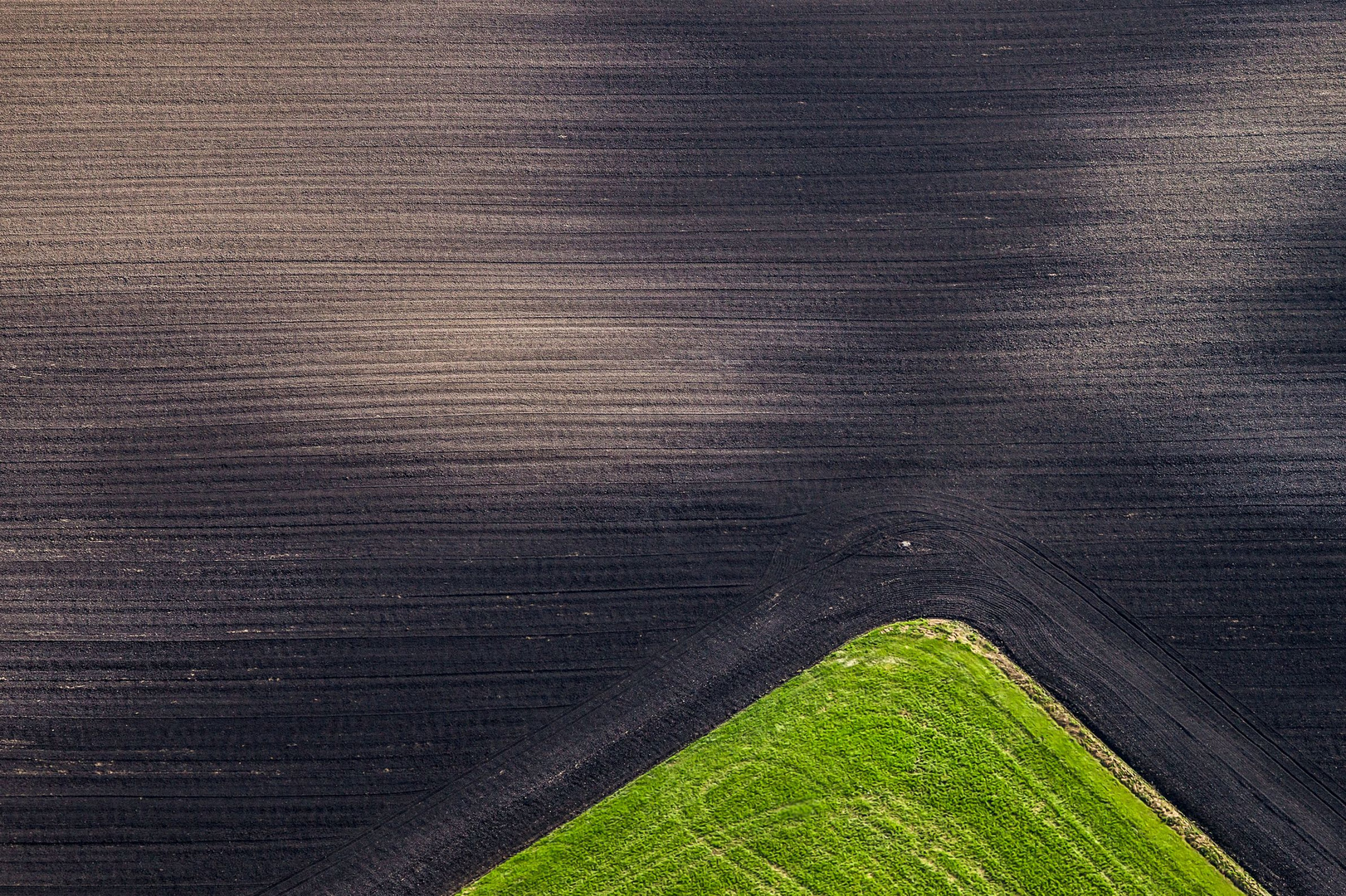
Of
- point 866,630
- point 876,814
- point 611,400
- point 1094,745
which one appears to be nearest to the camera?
point 876,814

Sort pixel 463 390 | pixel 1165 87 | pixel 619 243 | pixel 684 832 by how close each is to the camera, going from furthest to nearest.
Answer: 1. pixel 1165 87
2. pixel 619 243
3. pixel 463 390
4. pixel 684 832

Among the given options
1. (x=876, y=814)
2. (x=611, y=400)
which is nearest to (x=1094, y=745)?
(x=876, y=814)

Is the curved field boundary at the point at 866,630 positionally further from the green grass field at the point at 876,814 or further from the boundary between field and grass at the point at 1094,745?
the green grass field at the point at 876,814

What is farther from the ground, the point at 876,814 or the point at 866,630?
the point at 866,630

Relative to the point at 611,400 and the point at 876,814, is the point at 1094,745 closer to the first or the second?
the point at 876,814

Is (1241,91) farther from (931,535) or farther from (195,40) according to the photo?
(195,40)

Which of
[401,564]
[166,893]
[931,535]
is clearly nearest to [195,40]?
[401,564]

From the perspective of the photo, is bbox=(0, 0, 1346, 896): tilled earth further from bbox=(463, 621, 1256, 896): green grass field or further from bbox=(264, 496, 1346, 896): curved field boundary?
bbox=(463, 621, 1256, 896): green grass field
